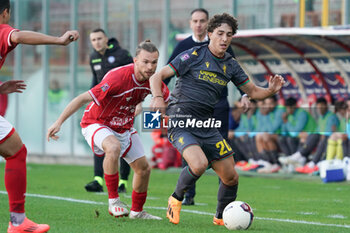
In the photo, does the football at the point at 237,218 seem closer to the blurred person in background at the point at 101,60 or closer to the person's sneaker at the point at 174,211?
the person's sneaker at the point at 174,211

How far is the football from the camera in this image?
7129 millimetres

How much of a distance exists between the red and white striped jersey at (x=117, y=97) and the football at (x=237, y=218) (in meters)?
1.41

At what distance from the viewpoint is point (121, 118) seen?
819 cm

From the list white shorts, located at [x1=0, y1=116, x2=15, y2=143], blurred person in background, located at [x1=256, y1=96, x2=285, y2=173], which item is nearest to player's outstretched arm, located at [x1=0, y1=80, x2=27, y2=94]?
white shorts, located at [x1=0, y1=116, x2=15, y2=143]

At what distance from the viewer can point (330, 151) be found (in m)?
15.1

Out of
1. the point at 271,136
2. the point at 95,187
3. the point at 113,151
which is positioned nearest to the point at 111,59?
the point at 95,187

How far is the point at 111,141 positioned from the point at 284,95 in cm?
1006

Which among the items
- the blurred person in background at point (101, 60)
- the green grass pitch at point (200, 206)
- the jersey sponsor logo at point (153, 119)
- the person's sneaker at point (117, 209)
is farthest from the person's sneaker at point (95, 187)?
the person's sneaker at point (117, 209)

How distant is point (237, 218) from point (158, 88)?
1399 mm

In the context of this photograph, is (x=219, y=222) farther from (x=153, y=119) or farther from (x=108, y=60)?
(x=108, y=60)

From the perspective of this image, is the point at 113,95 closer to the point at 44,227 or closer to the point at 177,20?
the point at 44,227

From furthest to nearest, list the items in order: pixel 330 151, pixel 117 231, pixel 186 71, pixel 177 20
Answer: pixel 177 20
pixel 330 151
pixel 186 71
pixel 117 231

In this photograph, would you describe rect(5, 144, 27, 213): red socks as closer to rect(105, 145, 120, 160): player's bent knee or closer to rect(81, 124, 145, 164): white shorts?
rect(105, 145, 120, 160): player's bent knee

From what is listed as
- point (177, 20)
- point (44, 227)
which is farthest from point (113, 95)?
point (177, 20)
